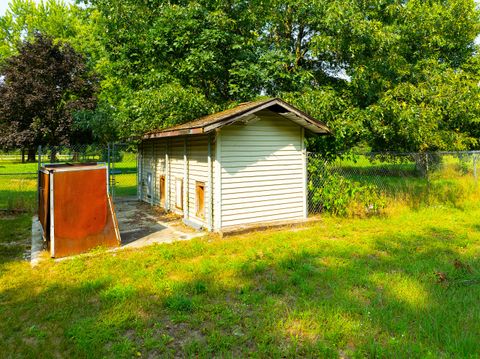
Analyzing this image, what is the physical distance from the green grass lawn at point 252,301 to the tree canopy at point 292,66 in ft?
15.5

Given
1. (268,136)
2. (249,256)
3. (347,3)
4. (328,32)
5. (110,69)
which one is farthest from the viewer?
(110,69)

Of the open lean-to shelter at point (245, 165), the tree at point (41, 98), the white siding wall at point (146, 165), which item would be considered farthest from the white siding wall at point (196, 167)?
the tree at point (41, 98)

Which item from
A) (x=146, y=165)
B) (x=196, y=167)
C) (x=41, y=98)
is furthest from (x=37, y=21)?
(x=196, y=167)

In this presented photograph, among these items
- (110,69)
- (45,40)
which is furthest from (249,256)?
(45,40)

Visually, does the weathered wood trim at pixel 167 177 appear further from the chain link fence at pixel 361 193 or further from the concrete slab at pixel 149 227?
the chain link fence at pixel 361 193

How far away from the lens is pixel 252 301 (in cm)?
438

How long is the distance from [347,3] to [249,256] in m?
9.02

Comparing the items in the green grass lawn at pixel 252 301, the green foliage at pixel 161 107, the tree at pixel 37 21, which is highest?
the tree at pixel 37 21

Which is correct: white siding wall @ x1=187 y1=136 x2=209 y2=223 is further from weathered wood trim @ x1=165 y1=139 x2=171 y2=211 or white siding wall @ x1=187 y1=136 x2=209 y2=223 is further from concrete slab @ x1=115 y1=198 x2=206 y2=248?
weathered wood trim @ x1=165 y1=139 x2=171 y2=211

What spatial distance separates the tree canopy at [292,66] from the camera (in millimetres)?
10242

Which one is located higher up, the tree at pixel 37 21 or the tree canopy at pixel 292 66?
the tree at pixel 37 21

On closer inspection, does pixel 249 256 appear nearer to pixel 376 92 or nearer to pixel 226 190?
pixel 226 190

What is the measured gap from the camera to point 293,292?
4.64 m

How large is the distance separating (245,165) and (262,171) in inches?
21.4
